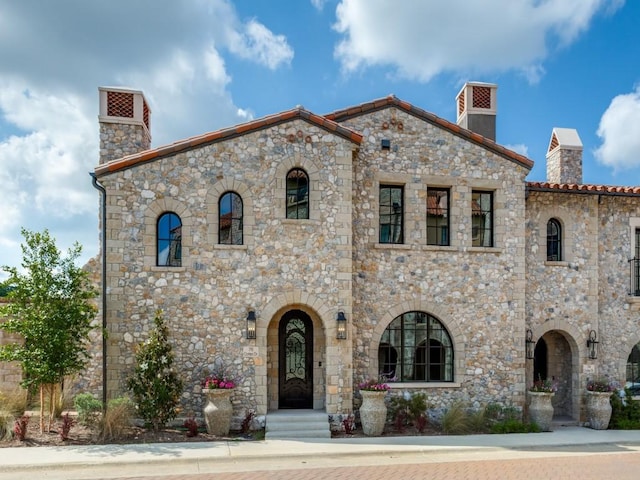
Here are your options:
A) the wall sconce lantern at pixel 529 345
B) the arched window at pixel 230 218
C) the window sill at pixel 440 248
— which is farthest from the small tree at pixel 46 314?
the wall sconce lantern at pixel 529 345

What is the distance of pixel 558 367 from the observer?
1405cm

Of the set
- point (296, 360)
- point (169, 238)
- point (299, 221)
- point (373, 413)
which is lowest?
point (373, 413)

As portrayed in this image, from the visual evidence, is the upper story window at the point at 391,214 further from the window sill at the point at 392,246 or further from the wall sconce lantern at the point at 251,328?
the wall sconce lantern at the point at 251,328

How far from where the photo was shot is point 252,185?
37.6 feet

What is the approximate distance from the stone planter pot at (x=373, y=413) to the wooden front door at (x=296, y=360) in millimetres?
Answer: 1511

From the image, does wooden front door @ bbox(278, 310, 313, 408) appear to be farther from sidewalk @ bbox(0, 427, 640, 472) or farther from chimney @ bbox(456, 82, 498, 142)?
chimney @ bbox(456, 82, 498, 142)

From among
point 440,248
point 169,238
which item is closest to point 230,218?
point 169,238

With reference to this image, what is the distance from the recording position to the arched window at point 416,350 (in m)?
12.5

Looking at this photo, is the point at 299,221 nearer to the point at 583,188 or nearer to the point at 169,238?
the point at 169,238

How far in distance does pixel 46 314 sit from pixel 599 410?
532 inches

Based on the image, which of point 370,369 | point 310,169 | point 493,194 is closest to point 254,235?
point 310,169

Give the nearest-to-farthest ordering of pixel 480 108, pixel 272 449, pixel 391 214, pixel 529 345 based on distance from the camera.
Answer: pixel 272 449 → pixel 391 214 → pixel 529 345 → pixel 480 108

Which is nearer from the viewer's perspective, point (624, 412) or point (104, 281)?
point (104, 281)

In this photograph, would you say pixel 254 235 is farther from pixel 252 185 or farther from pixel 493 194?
pixel 493 194
